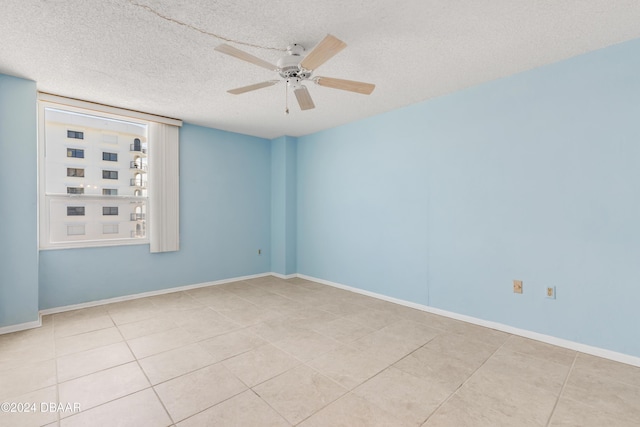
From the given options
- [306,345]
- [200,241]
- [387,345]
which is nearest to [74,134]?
[200,241]

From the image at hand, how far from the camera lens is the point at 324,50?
1853 mm

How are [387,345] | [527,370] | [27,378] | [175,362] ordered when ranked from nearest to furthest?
1. [27,378]
2. [527,370]
3. [175,362]
4. [387,345]

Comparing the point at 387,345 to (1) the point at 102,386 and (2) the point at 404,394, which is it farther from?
(1) the point at 102,386

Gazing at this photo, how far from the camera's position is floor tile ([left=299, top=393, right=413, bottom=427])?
1.67 m

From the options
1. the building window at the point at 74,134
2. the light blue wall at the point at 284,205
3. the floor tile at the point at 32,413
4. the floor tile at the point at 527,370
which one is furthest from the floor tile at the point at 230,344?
the building window at the point at 74,134

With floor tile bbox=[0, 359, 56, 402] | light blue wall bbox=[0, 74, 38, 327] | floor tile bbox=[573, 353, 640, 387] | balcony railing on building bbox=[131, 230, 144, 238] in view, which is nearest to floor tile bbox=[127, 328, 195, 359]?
floor tile bbox=[0, 359, 56, 402]

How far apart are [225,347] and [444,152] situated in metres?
3.14

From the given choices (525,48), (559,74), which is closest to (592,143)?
(559,74)

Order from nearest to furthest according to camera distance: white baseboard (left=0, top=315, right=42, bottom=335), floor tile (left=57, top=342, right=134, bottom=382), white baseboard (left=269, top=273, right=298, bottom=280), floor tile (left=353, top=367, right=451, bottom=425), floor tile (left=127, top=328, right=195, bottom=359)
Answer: floor tile (left=353, top=367, right=451, bottom=425)
floor tile (left=57, top=342, right=134, bottom=382)
floor tile (left=127, top=328, right=195, bottom=359)
white baseboard (left=0, top=315, right=42, bottom=335)
white baseboard (left=269, top=273, right=298, bottom=280)

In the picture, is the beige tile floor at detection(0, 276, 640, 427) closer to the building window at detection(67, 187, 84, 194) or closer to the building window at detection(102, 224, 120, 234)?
the building window at detection(102, 224, 120, 234)

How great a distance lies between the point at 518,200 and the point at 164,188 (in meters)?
4.49

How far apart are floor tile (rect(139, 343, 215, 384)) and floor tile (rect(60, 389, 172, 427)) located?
9.1 inches

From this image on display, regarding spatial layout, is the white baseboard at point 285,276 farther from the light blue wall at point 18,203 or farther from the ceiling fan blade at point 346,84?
the ceiling fan blade at point 346,84

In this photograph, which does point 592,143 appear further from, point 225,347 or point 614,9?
point 225,347
